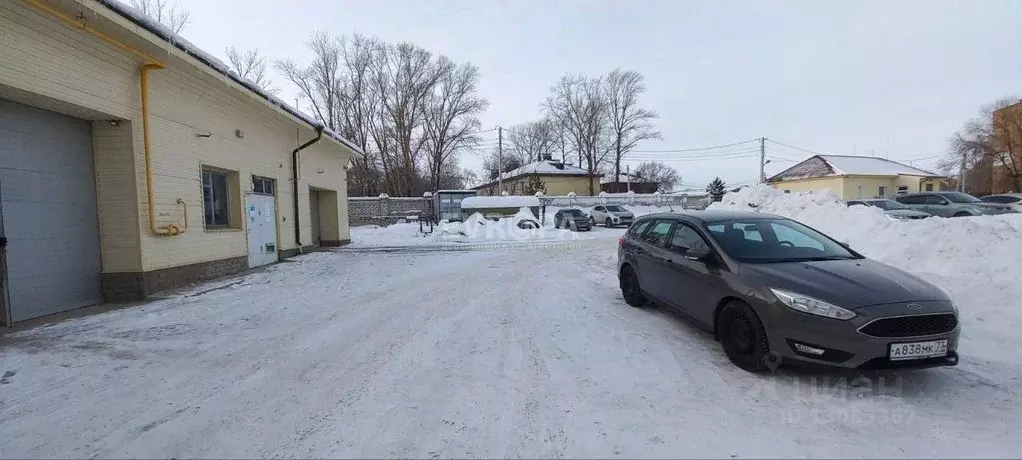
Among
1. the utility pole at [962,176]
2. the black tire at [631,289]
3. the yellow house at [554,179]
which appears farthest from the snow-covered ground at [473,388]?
the utility pole at [962,176]

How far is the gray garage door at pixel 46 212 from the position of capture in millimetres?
6008

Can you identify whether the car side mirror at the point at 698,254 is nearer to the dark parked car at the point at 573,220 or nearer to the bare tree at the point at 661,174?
the dark parked car at the point at 573,220

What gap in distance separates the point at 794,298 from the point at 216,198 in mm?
11147

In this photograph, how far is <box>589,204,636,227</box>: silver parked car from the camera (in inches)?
1053

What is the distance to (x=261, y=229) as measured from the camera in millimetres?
11562

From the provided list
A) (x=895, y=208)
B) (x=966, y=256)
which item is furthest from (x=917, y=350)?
(x=895, y=208)

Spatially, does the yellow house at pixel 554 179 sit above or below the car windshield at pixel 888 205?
above

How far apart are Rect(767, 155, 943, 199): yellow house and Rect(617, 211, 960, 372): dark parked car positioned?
43981 millimetres

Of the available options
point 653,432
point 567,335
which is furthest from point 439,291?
point 653,432

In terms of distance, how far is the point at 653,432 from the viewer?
292cm

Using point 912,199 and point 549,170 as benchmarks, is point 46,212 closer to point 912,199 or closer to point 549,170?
point 912,199

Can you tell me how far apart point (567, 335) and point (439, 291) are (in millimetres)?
3345

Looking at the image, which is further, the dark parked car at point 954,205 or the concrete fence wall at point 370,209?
the concrete fence wall at point 370,209

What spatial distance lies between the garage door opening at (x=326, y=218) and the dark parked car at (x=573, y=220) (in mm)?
12533
